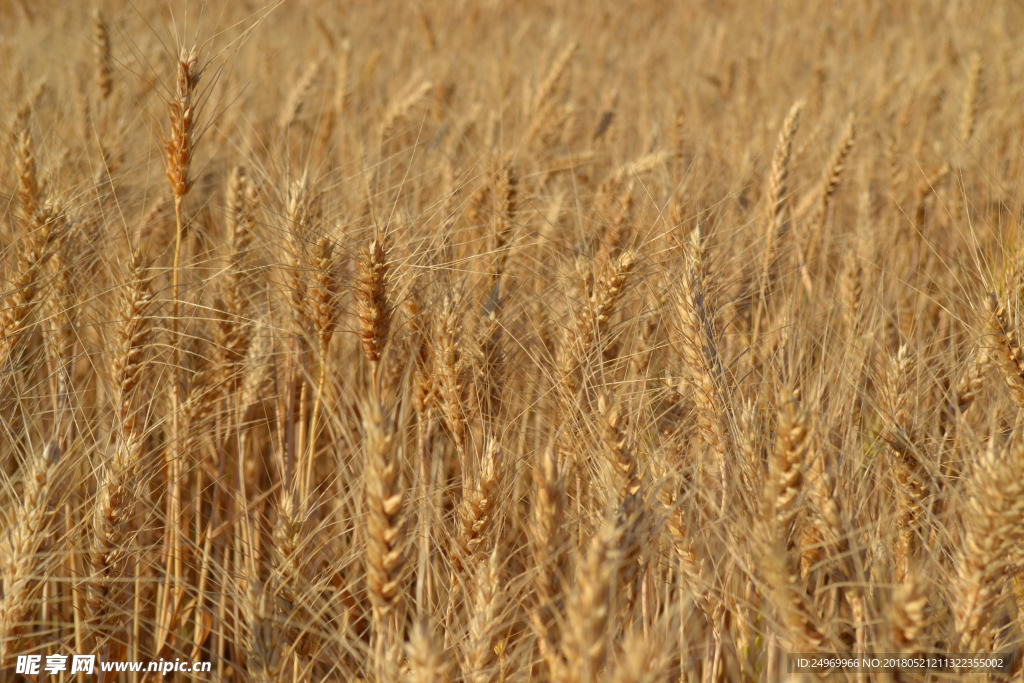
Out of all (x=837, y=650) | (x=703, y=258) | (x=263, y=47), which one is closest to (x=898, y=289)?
(x=703, y=258)

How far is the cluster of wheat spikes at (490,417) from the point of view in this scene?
1065mm

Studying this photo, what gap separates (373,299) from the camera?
141cm

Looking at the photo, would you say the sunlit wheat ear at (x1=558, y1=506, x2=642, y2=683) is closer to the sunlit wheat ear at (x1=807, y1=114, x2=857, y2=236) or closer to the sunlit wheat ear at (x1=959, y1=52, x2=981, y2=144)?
the sunlit wheat ear at (x1=807, y1=114, x2=857, y2=236)

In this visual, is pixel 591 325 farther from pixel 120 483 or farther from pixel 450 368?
pixel 120 483

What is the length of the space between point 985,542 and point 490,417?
836 millimetres

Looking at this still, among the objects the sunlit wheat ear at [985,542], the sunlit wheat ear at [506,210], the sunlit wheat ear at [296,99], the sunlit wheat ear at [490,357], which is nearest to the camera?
the sunlit wheat ear at [985,542]

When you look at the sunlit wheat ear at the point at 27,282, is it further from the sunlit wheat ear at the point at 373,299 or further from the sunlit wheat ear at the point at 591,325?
the sunlit wheat ear at the point at 591,325

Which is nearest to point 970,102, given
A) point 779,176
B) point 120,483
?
point 779,176

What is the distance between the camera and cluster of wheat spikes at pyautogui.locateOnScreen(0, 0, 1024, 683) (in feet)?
3.50

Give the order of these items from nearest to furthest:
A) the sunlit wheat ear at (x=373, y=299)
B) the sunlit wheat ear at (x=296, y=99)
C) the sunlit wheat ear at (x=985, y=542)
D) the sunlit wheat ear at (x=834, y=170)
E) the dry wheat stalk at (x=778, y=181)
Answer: the sunlit wheat ear at (x=985, y=542) → the sunlit wheat ear at (x=373, y=299) → the dry wheat stalk at (x=778, y=181) → the sunlit wheat ear at (x=834, y=170) → the sunlit wheat ear at (x=296, y=99)

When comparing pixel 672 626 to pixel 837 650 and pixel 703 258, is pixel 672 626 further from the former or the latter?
pixel 703 258

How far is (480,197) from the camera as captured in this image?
2.23 metres

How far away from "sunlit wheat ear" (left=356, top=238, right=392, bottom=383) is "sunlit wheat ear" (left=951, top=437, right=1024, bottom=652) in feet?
3.39

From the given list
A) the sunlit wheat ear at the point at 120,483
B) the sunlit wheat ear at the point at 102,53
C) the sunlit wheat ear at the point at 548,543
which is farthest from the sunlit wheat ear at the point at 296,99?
the sunlit wheat ear at the point at 548,543
